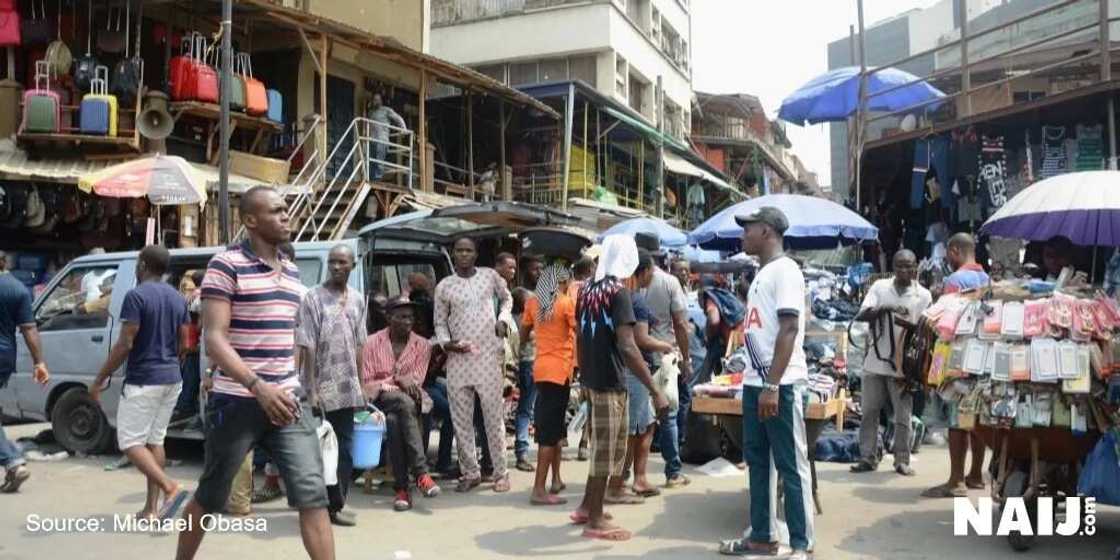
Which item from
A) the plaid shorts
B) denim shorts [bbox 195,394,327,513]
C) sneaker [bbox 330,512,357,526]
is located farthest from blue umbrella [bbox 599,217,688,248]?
denim shorts [bbox 195,394,327,513]

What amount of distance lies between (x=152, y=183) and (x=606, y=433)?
21.2 ft

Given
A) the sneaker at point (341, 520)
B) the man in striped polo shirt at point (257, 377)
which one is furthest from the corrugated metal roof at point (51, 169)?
the man in striped polo shirt at point (257, 377)

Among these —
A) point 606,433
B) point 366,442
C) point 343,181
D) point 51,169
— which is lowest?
point 366,442

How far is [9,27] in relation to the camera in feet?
38.4

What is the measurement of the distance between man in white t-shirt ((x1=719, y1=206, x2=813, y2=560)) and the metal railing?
828cm

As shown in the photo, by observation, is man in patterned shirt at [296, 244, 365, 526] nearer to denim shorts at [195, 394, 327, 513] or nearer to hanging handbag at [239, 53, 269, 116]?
denim shorts at [195, 394, 327, 513]

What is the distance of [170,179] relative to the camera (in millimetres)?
9539

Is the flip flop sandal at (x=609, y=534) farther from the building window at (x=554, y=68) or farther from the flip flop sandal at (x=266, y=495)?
the building window at (x=554, y=68)

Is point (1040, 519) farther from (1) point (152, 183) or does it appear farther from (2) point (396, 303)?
(1) point (152, 183)

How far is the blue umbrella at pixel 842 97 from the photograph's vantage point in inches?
550

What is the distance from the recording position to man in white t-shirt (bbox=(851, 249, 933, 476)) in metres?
7.09

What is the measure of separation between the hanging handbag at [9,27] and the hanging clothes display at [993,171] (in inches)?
488

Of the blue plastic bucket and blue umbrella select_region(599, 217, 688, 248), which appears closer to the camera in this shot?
the blue plastic bucket

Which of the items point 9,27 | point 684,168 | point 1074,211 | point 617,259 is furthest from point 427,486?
point 684,168
